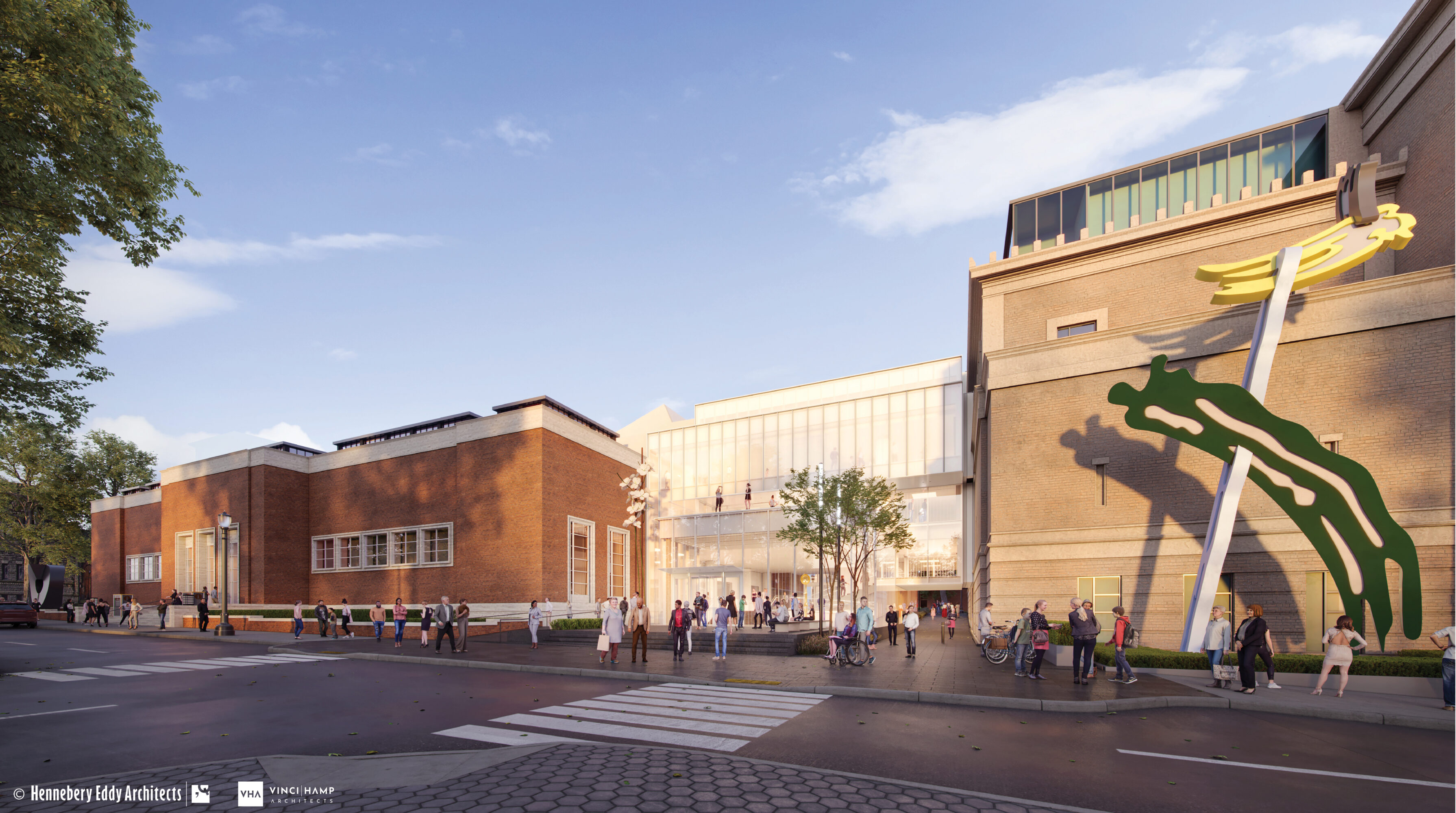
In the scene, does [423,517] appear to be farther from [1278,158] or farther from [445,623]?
[1278,158]

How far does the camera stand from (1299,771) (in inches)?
342

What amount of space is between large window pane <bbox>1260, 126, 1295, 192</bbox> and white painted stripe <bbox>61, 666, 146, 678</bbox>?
3671 centimetres

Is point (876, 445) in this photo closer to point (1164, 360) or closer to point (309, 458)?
point (1164, 360)

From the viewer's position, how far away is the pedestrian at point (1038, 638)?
16.2m

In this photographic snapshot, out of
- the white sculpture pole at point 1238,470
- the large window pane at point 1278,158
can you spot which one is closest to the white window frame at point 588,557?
the white sculpture pole at point 1238,470

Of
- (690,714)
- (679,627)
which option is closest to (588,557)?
(679,627)

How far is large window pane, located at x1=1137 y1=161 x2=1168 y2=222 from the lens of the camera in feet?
92.5

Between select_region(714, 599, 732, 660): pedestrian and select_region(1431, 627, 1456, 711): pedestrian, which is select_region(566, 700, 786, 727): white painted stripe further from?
select_region(1431, 627, 1456, 711): pedestrian

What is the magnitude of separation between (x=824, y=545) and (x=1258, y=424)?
17581 mm

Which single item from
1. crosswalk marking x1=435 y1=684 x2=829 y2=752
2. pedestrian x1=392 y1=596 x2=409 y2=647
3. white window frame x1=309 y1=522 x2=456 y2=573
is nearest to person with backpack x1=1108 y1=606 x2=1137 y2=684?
crosswalk marking x1=435 y1=684 x2=829 y2=752

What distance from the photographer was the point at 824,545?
1231 inches

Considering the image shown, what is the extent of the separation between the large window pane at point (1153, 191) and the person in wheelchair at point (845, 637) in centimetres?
1973

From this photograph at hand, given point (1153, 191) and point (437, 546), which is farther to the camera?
point (437, 546)

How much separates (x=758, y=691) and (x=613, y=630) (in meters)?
5.96
